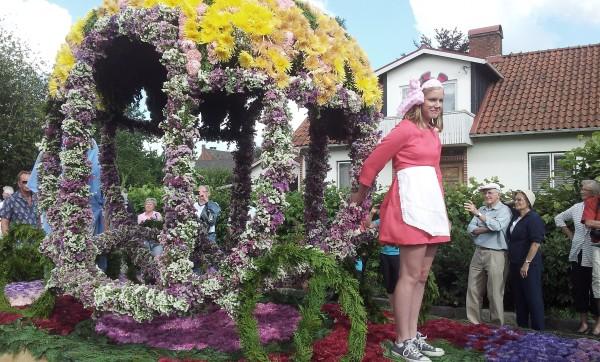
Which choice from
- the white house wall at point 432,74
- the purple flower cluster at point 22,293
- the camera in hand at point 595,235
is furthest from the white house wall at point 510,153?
the purple flower cluster at point 22,293

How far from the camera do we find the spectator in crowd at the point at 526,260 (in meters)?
6.49

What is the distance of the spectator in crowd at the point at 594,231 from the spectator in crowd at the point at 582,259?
0.09m

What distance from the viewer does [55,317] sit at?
4574 millimetres

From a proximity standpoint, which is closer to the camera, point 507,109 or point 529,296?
point 529,296

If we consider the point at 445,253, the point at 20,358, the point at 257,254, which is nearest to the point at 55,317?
the point at 20,358

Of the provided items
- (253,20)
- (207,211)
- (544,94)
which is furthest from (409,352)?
(544,94)

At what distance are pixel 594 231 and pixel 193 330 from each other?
4.71 m

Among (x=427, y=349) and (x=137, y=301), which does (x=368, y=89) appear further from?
(x=137, y=301)

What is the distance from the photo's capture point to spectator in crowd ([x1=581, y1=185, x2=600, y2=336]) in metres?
6.38

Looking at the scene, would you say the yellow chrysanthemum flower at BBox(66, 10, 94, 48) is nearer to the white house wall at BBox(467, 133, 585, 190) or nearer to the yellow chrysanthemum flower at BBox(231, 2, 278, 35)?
the yellow chrysanthemum flower at BBox(231, 2, 278, 35)

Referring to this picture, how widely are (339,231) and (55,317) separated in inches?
95.6

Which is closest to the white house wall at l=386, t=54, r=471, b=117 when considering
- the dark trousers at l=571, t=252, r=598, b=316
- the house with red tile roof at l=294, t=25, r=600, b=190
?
the house with red tile roof at l=294, t=25, r=600, b=190

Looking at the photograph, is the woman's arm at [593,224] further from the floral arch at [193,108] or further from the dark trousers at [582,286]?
the floral arch at [193,108]

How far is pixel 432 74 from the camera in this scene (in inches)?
771
